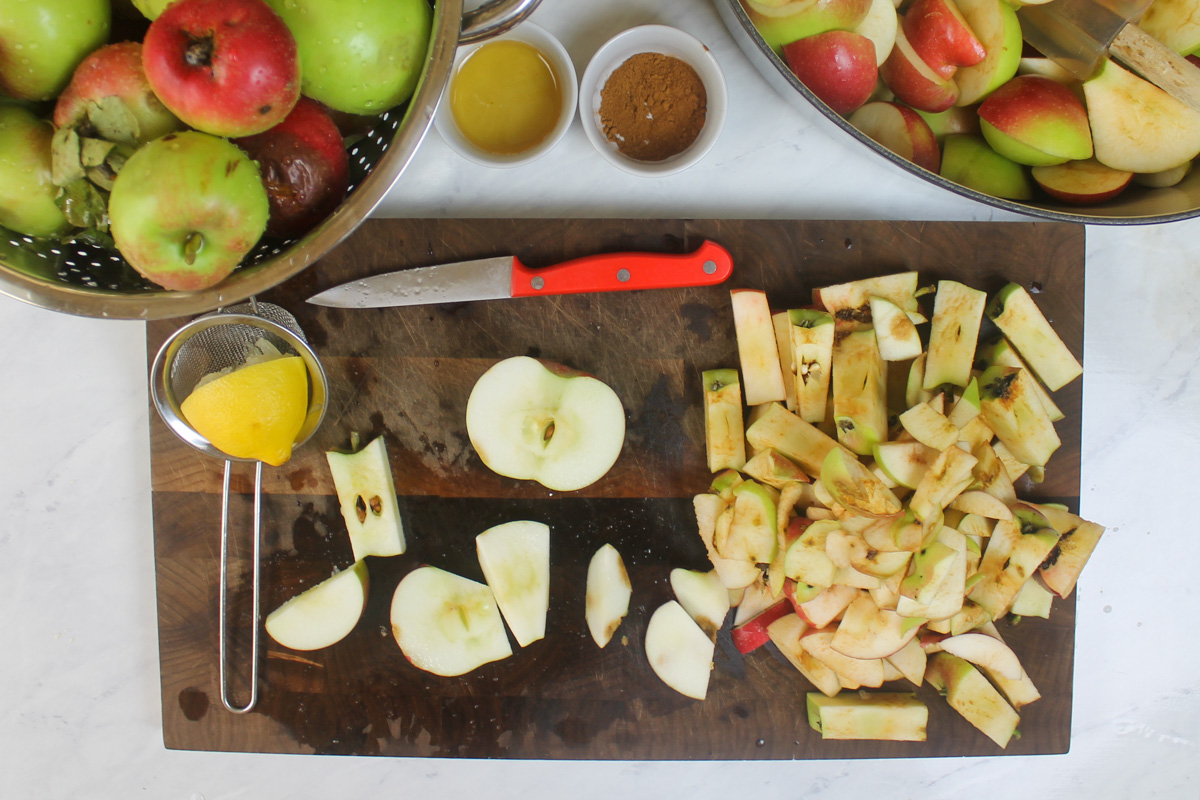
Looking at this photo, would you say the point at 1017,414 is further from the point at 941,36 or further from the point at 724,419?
the point at 941,36

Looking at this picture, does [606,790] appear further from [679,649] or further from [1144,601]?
[1144,601]

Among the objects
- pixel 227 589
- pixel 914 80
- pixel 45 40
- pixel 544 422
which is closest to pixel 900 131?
pixel 914 80

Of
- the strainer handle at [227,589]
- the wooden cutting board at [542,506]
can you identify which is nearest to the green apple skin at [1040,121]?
the wooden cutting board at [542,506]

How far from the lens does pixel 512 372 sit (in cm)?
110

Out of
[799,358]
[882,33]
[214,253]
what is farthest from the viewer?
[799,358]

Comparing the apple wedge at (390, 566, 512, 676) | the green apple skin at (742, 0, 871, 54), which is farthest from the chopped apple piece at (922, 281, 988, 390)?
the apple wedge at (390, 566, 512, 676)

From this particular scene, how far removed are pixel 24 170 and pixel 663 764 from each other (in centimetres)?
118

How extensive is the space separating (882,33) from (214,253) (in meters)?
0.85

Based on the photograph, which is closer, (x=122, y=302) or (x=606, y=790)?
(x=122, y=302)

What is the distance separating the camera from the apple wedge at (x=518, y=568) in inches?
44.0

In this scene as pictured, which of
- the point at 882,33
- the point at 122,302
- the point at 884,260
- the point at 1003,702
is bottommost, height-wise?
the point at 1003,702

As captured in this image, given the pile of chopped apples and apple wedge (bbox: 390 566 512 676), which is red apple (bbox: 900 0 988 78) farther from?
apple wedge (bbox: 390 566 512 676)

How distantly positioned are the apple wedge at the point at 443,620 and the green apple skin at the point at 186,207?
24.5 inches

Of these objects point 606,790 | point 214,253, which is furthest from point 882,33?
point 606,790
